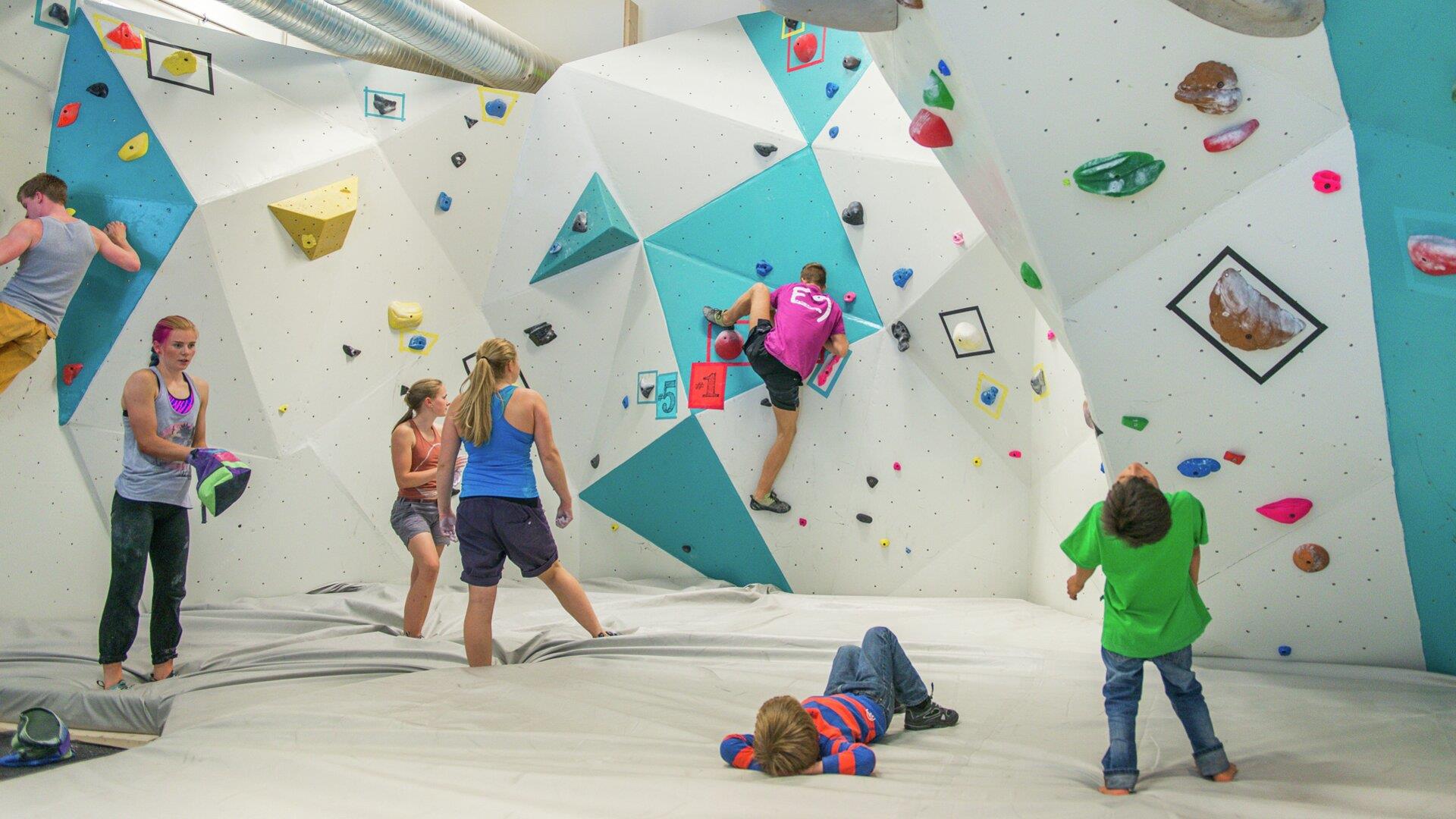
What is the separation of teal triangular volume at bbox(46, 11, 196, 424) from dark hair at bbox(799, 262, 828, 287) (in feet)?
10.5

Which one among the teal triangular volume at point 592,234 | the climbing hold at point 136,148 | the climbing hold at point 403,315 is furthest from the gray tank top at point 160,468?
the teal triangular volume at point 592,234

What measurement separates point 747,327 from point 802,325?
0.51m

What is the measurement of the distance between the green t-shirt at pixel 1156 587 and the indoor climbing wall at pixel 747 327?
258 cm

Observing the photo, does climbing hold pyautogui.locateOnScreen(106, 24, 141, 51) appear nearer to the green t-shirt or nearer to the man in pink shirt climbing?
the man in pink shirt climbing

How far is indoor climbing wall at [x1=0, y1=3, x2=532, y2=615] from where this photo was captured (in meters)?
5.01

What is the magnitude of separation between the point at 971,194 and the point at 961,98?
23.4 inches

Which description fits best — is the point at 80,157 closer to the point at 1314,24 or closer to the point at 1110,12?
the point at 1110,12

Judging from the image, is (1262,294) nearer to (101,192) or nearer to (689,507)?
(689,507)

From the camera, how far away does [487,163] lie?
6.30 metres

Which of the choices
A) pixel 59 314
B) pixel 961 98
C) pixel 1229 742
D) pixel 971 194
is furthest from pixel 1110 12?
pixel 59 314

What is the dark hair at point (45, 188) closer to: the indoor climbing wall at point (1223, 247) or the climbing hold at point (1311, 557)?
the indoor climbing wall at point (1223, 247)

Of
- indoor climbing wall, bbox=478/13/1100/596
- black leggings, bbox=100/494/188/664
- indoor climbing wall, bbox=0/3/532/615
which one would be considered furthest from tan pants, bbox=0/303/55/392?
indoor climbing wall, bbox=478/13/1100/596

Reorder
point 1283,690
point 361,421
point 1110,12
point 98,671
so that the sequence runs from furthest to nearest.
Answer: point 361,421
point 98,671
point 1283,690
point 1110,12

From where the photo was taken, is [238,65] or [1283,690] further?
[238,65]
